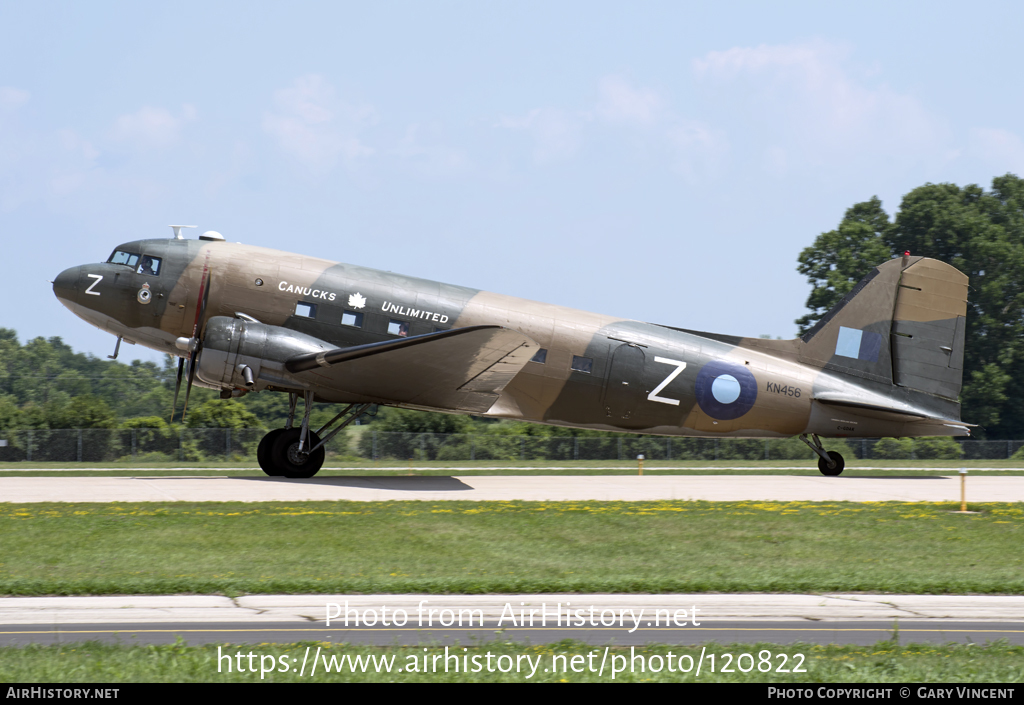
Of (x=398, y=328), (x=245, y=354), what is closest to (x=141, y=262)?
(x=245, y=354)

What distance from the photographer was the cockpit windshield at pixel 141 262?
23.9 metres

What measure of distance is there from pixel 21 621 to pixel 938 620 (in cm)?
1041

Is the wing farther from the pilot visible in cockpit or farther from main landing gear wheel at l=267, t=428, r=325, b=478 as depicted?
the pilot visible in cockpit

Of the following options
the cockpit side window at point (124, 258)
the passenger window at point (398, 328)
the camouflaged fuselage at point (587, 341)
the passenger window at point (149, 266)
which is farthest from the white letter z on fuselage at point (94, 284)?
the passenger window at point (398, 328)

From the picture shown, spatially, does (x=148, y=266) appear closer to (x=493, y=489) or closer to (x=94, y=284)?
(x=94, y=284)

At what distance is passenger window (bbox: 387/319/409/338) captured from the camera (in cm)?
2417

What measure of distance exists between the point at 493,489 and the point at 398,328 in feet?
16.0

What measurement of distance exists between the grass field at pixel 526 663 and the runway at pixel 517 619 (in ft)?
1.35

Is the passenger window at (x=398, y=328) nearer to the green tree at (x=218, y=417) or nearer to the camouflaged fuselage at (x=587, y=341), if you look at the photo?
the camouflaged fuselage at (x=587, y=341)

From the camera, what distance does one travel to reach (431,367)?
74.8 ft

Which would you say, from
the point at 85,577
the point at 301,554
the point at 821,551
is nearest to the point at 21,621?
the point at 85,577

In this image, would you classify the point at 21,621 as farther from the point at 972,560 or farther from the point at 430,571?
the point at 972,560

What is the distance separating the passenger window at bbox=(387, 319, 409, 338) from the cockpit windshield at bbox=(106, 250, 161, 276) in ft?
20.1

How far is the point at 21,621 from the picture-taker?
33.4 ft
